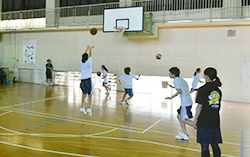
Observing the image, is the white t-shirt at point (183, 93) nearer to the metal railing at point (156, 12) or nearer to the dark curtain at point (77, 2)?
the metal railing at point (156, 12)

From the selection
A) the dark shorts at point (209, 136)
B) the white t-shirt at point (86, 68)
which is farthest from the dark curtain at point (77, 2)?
the dark shorts at point (209, 136)

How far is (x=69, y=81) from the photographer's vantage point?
15000 millimetres

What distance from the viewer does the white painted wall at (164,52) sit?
11391 mm

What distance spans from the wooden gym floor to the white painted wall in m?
3.72

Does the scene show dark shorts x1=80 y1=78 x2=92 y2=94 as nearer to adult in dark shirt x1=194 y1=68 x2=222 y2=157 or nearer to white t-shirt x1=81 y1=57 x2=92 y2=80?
white t-shirt x1=81 y1=57 x2=92 y2=80

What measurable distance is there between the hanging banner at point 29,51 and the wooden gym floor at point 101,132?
8.88 m

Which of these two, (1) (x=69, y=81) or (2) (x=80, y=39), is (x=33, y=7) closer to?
(2) (x=80, y=39)

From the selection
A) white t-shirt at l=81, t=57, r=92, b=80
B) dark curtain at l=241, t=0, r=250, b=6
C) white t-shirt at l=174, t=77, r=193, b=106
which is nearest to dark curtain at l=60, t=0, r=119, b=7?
dark curtain at l=241, t=0, r=250, b=6

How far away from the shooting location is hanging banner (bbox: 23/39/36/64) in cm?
1653

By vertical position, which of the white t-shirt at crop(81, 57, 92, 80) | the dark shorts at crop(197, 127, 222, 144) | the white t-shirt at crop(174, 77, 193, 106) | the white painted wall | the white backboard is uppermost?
the white backboard

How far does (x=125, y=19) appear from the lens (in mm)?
11500

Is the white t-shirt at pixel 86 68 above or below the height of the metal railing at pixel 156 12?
below

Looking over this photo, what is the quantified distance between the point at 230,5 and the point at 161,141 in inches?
381

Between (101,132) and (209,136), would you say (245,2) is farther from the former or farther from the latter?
(209,136)
